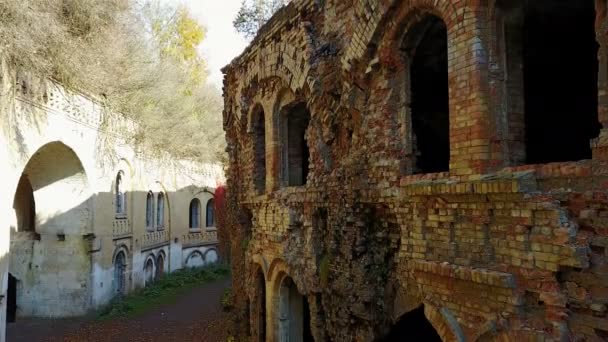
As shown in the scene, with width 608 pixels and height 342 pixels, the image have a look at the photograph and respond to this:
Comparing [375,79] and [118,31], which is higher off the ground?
[118,31]

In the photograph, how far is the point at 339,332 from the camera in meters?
6.99

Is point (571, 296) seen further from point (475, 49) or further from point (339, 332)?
point (339, 332)

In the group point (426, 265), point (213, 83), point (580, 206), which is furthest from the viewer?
point (213, 83)

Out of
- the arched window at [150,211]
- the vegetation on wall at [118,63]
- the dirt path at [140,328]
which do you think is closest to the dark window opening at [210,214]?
the vegetation on wall at [118,63]

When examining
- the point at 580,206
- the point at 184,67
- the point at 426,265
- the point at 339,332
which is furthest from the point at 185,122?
the point at 580,206

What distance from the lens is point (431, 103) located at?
8.30m

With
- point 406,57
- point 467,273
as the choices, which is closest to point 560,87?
point 406,57

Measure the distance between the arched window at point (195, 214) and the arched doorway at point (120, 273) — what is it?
7.94 m

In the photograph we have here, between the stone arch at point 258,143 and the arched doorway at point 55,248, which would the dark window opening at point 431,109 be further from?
the arched doorway at point 55,248

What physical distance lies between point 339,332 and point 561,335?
3.53m

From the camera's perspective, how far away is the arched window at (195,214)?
27.2 m

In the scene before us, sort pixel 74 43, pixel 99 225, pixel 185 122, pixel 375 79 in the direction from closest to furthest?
pixel 375 79
pixel 74 43
pixel 99 225
pixel 185 122

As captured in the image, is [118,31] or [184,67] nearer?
[118,31]

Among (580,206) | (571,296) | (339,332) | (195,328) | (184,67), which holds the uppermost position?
(184,67)
